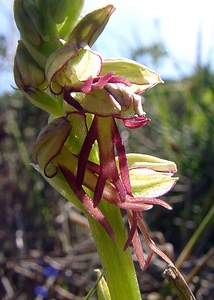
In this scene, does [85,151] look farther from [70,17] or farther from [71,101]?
Answer: [70,17]

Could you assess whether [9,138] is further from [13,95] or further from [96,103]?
[96,103]

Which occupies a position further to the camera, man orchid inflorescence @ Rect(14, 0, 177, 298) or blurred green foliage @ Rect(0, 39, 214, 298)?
blurred green foliage @ Rect(0, 39, 214, 298)

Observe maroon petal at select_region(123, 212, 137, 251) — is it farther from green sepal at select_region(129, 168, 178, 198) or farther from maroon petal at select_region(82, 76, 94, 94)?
maroon petal at select_region(82, 76, 94, 94)

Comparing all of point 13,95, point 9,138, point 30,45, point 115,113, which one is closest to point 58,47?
point 30,45

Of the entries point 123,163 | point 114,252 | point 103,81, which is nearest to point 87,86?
point 103,81

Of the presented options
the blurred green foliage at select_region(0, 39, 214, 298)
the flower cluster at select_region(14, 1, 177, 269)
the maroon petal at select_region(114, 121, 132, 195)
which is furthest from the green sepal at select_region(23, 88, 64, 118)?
the blurred green foliage at select_region(0, 39, 214, 298)

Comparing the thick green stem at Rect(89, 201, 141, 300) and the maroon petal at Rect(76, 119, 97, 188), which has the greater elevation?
the maroon petal at Rect(76, 119, 97, 188)

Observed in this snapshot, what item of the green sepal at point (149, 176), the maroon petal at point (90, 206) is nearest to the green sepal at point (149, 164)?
the green sepal at point (149, 176)

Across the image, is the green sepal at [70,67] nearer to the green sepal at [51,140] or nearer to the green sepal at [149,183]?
the green sepal at [51,140]
